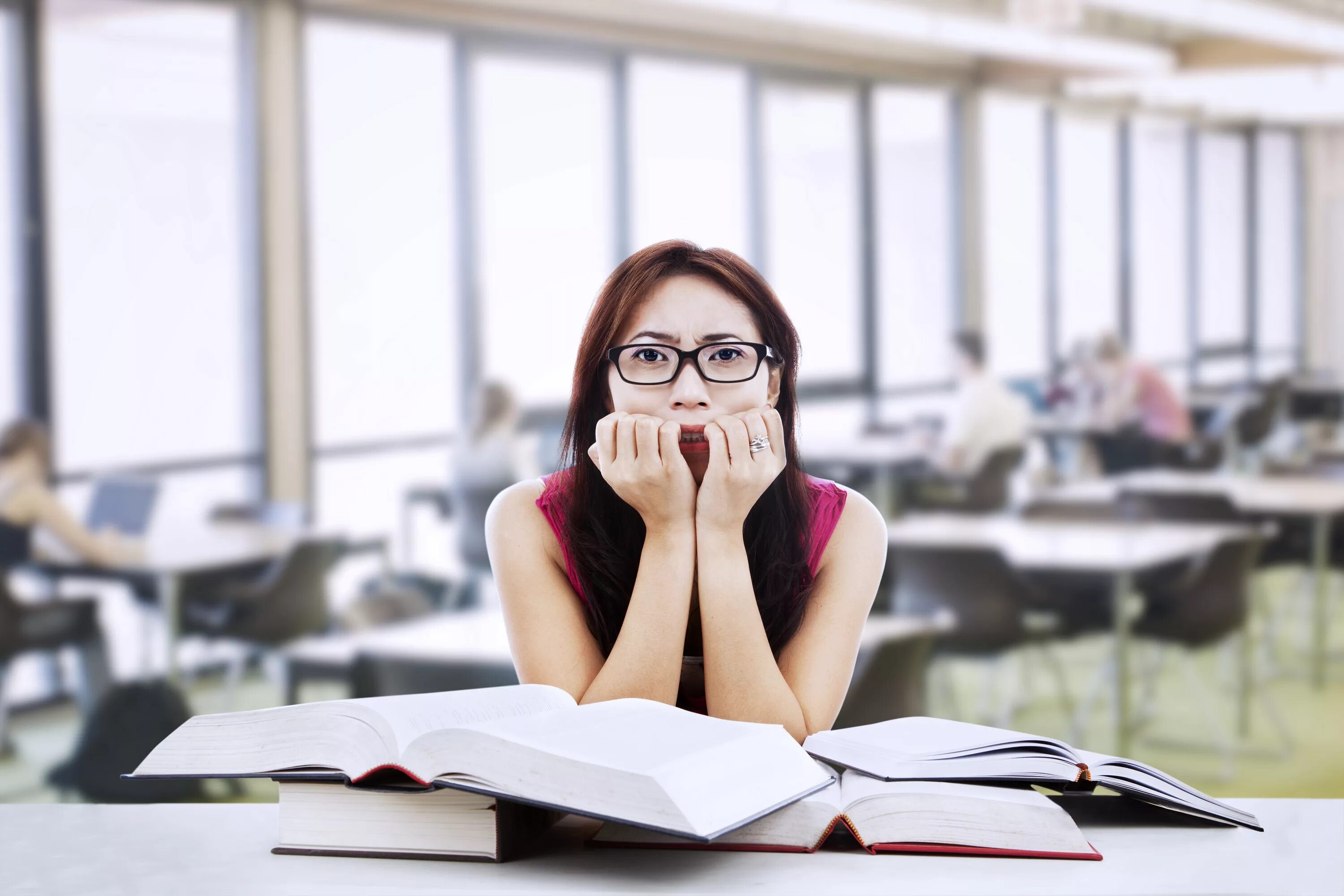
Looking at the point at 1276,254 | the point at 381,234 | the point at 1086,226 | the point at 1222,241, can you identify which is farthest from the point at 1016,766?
the point at 1276,254

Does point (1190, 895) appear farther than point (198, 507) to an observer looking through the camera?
No

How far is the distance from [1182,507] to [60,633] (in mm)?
3879

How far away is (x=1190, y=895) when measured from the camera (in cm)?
89

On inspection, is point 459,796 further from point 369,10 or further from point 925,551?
point 369,10

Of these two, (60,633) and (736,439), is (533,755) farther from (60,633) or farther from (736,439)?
(60,633)

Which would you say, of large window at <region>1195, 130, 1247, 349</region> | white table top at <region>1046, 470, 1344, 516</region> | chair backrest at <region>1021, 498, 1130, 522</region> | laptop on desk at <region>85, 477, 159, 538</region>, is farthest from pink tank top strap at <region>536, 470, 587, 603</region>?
large window at <region>1195, 130, 1247, 349</region>

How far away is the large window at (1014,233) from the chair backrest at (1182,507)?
6.27 m

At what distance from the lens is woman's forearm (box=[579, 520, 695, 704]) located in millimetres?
1458

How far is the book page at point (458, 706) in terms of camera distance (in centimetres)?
101

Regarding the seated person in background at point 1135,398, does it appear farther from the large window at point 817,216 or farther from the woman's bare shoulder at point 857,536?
the woman's bare shoulder at point 857,536

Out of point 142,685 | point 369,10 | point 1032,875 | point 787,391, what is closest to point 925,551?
point 142,685

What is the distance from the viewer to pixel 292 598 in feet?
16.2

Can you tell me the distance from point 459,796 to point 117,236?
5919 millimetres

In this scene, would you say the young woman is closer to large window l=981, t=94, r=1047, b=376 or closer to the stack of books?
the stack of books
